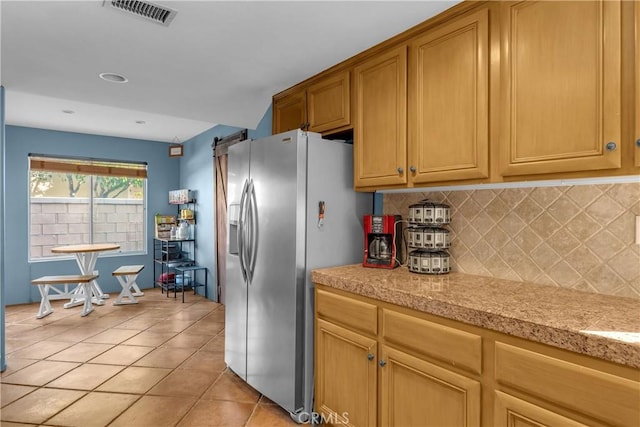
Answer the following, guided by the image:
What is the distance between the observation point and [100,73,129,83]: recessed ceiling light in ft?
8.73

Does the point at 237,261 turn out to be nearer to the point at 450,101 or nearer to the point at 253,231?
the point at 253,231

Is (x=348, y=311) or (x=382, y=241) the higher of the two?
(x=382, y=241)

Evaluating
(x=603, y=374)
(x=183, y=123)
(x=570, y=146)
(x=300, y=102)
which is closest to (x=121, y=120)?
(x=183, y=123)

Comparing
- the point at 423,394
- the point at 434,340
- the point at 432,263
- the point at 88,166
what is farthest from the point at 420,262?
the point at 88,166

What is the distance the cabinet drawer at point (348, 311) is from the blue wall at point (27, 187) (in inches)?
199

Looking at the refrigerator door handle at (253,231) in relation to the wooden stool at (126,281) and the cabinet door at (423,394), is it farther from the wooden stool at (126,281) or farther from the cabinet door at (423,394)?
the wooden stool at (126,281)

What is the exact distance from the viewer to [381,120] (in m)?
2.17

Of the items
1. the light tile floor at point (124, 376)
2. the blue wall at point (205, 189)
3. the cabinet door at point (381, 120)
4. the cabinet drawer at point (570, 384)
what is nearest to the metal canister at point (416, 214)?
the cabinet door at point (381, 120)

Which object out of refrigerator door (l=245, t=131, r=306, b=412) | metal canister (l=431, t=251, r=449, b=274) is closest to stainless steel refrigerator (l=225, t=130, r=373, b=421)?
refrigerator door (l=245, t=131, r=306, b=412)

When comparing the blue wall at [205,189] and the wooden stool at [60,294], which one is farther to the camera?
the blue wall at [205,189]

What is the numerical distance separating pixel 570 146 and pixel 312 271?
1.43m

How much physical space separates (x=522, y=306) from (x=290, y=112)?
2221mm

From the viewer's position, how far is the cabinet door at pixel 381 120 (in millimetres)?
2051

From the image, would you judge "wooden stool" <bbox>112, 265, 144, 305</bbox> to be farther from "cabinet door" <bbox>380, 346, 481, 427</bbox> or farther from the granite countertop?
"cabinet door" <bbox>380, 346, 481, 427</bbox>
